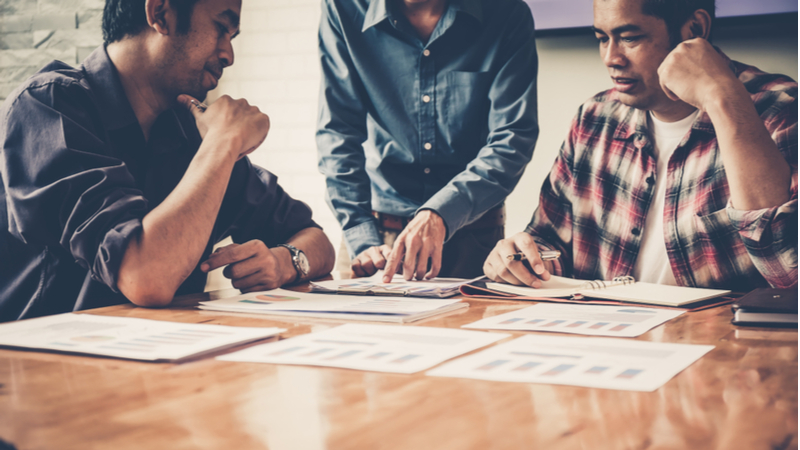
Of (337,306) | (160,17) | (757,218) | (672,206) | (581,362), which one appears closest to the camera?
(581,362)

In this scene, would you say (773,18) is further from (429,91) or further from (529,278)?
(529,278)

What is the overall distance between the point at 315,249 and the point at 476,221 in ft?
1.53

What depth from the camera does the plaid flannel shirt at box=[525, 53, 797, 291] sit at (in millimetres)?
1179

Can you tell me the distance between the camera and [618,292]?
106 cm

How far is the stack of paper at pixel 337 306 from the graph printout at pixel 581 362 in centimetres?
22

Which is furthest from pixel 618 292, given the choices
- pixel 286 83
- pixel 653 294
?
pixel 286 83

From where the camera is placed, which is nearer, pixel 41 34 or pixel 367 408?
pixel 367 408

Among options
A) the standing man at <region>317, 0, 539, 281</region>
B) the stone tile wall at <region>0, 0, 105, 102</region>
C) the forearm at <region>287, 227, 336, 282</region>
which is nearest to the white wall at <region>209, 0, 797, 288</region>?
the stone tile wall at <region>0, 0, 105, 102</region>

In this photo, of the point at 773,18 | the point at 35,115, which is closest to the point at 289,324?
the point at 35,115

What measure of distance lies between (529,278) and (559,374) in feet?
2.01

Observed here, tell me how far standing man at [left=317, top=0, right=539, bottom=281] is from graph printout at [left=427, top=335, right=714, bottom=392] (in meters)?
0.95

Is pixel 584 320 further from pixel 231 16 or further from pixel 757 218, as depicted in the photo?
pixel 231 16

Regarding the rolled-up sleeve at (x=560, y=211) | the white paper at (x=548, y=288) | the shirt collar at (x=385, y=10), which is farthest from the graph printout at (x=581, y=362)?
the shirt collar at (x=385, y=10)

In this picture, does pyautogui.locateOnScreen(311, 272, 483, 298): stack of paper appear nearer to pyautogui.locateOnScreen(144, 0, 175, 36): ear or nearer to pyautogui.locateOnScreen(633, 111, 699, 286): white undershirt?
pyautogui.locateOnScreen(633, 111, 699, 286): white undershirt
